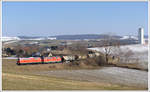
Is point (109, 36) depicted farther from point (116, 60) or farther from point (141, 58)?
point (141, 58)

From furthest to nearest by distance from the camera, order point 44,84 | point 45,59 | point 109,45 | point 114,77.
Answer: point 109,45
point 45,59
point 114,77
point 44,84

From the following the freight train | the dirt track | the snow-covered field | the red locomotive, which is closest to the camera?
the dirt track

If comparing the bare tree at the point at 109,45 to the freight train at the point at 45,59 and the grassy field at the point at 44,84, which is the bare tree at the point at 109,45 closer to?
the freight train at the point at 45,59

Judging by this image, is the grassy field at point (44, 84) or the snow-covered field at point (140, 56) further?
the snow-covered field at point (140, 56)

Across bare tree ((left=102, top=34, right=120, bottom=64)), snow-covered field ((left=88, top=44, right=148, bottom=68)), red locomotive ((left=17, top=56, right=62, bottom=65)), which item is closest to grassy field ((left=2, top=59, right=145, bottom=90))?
snow-covered field ((left=88, top=44, right=148, bottom=68))

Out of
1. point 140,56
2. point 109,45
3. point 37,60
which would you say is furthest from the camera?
point 109,45

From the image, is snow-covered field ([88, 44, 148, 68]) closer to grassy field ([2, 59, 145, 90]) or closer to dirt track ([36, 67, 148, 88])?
dirt track ([36, 67, 148, 88])

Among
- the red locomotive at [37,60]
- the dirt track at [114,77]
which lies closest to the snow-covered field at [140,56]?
the dirt track at [114,77]

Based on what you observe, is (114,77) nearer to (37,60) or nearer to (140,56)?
(140,56)

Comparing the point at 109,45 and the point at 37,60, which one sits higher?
the point at 109,45

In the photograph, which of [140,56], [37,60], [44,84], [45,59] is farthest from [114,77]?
[37,60]

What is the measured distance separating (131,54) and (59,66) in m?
9.07

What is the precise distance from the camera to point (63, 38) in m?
79.4

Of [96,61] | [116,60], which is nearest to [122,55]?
[116,60]
